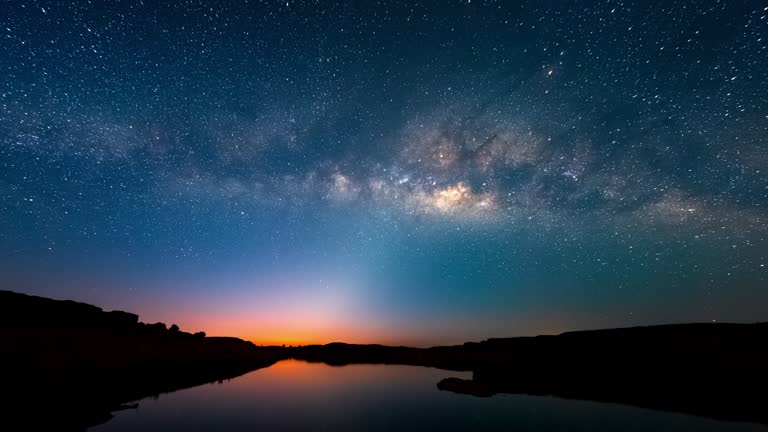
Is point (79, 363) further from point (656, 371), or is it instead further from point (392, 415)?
point (656, 371)

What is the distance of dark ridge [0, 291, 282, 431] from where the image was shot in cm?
2039

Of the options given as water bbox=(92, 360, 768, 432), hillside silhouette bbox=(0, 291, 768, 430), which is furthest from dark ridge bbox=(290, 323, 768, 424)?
water bbox=(92, 360, 768, 432)

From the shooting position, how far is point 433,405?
28.7 m

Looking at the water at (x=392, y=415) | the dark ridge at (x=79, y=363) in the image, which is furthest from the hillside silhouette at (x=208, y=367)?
the water at (x=392, y=415)

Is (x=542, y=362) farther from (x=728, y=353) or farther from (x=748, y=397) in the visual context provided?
(x=748, y=397)

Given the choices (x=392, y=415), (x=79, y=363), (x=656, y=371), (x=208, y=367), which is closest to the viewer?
(x=392, y=415)

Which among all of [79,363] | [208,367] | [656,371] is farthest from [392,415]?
[208,367]

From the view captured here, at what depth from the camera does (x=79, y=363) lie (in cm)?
3325

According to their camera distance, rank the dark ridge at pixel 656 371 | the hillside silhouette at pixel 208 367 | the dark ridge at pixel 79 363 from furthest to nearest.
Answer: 1. the dark ridge at pixel 656 371
2. the hillside silhouette at pixel 208 367
3. the dark ridge at pixel 79 363

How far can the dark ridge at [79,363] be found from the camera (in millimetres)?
20391

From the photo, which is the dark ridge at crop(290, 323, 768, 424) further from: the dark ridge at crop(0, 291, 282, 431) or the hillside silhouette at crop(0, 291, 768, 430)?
the dark ridge at crop(0, 291, 282, 431)

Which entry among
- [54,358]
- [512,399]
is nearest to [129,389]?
[54,358]

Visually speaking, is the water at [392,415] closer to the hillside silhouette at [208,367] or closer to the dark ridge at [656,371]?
the hillside silhouette at [208,367]

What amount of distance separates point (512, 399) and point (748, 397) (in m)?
19.6
